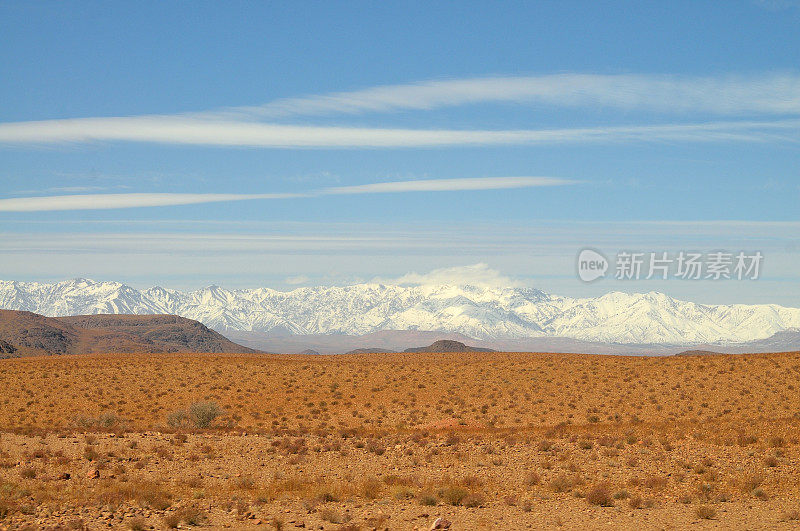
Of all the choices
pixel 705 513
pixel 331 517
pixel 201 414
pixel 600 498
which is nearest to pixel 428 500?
pixel 331 517

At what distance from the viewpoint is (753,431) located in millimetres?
29031

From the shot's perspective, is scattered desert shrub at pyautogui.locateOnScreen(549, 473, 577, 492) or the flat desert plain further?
scattered desert shrub at pyautogui.locateOnScreen(549, 473, 577, 492)

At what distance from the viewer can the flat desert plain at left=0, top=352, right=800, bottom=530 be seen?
1903cm

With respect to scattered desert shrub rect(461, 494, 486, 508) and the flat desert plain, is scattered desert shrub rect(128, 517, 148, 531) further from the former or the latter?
scattered desert shrub rect(461, 494, 486, 508)

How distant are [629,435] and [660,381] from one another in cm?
2324

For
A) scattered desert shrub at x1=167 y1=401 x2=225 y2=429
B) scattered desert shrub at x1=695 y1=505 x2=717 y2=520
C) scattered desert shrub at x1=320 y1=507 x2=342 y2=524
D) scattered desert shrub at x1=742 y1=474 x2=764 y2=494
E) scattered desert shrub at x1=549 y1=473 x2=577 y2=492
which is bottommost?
scattered desert shrub at x1=167 y1=401 x2=225 y2=429

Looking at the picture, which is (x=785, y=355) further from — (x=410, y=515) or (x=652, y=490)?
(x=410, y=515)

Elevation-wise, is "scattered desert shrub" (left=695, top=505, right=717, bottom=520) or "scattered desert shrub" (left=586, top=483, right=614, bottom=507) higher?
"scattered desert shrub" (left=695, top=505, right=717, bottom=520)

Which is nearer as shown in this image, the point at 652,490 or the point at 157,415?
the point at 652,490

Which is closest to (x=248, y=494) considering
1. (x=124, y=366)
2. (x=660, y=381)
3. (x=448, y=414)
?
(x=448, y=414)

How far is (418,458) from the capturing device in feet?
86.3

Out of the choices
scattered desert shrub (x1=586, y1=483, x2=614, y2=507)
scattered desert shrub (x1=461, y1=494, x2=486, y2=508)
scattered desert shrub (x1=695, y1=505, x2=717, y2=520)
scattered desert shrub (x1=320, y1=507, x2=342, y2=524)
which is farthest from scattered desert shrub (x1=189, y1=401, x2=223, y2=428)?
scattered desert shrub (x1=695, y1=505, x2=717, y2=520)

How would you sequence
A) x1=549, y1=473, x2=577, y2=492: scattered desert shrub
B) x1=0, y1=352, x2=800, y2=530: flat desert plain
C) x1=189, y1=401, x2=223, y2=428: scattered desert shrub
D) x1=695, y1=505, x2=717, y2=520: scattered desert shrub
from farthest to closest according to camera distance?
x1=189, y1=401, x2=223, y2=428: scattered desert shrub
x1=549, y1=473, x2=577, y2=492: scattered desert shrub
x1=0, y1=352, x2=800, y2=530: flat desert plain
x1=695, y1=505, x2=717, y2=520: scattered desert shrub

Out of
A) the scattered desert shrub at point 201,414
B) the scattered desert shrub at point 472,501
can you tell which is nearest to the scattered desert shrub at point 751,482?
the scattered desert shrub at point 472,501
